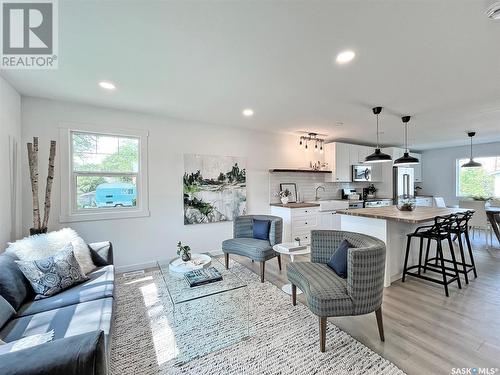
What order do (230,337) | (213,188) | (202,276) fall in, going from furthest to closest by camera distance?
(213,188) < (202,276) < (230,337)

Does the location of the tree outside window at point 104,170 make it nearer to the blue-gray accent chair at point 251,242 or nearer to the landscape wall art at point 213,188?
the landscape wall art at point 213,188

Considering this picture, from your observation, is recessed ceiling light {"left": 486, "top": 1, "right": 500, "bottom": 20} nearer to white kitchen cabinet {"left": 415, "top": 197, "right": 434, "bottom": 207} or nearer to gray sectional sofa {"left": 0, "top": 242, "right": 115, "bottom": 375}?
gray sectional sofa {"left": 0, "top": 242, "right": 115, "bottom": 375}

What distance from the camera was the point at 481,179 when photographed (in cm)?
640

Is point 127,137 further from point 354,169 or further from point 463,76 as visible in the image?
point 354,169

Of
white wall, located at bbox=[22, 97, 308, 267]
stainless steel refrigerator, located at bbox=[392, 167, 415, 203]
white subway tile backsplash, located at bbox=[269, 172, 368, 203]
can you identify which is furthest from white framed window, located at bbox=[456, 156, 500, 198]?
white wall, located at bbox=[22, 97, 308, 267]

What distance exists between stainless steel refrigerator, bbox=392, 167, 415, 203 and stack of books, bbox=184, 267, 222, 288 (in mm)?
5991

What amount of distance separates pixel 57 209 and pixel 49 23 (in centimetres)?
240

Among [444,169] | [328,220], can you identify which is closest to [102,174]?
[328,220]

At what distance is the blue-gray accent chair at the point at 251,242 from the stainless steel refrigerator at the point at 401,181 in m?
4.70

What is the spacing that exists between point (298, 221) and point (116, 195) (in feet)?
11.1

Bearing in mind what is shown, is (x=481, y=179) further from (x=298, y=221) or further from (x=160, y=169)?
(x=160, y=169)

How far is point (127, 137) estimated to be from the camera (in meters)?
3.55

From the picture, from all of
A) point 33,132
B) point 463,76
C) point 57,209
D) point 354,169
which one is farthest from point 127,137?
point 354,169

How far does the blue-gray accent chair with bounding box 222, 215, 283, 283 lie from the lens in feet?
10.1
